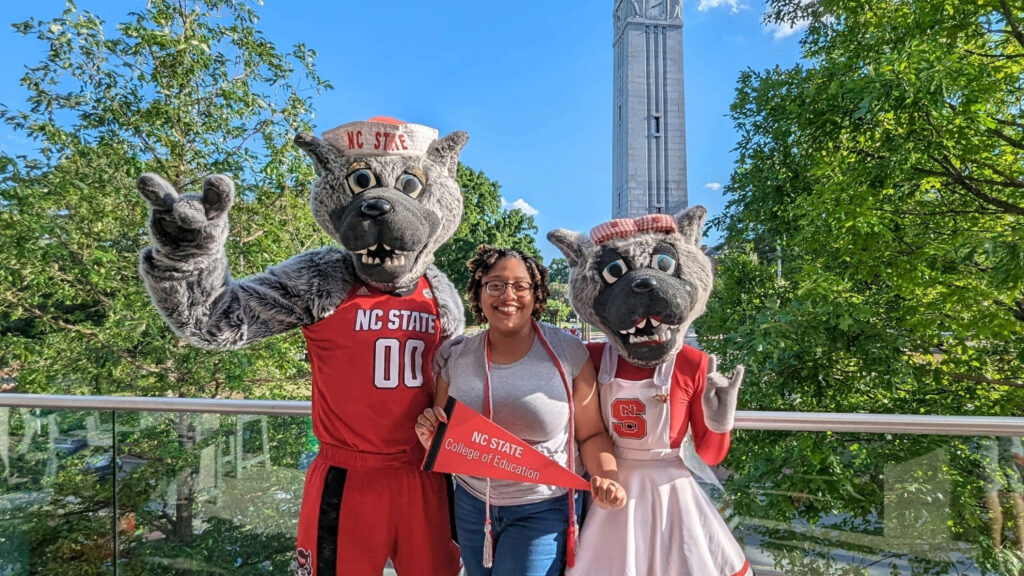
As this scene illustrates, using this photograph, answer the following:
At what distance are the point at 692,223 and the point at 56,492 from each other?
3120 millimetres

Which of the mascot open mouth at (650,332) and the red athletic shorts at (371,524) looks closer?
the mascot open mouth at (650,332)

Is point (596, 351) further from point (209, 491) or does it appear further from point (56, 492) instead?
point (56, 492)

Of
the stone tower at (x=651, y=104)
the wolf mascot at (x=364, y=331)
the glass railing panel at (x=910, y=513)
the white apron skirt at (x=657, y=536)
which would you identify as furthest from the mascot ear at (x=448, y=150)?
the stone tower at (x=651, y=104)

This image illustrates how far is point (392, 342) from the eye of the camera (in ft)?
5.51

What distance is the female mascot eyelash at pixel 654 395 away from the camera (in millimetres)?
1477

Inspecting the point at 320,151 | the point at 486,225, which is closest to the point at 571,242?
the point at 320,151

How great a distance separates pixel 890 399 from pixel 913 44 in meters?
3.35

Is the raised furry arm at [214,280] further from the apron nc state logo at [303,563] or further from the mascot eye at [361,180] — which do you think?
the apron nc state logo at [303,563]

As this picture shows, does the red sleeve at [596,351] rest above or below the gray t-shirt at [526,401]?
above

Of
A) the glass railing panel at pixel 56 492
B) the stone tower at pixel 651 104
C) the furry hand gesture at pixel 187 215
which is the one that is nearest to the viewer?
the furry hand gesture at pixel 187 215

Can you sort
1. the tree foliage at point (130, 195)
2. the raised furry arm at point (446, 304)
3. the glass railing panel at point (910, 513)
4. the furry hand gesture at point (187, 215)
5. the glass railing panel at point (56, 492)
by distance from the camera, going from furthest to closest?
the tree foliage at point (130, 195), the glass railing panel at point (56, 492), the glass railing panel at point (910, 513), the raised furry arm at point (446, 304), the furry hand gesture at point (187, 215)

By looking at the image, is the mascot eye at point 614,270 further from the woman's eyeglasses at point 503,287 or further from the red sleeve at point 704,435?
the red sleeve at point 704,435

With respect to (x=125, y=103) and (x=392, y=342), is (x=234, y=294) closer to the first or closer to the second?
(x=392, y=342)

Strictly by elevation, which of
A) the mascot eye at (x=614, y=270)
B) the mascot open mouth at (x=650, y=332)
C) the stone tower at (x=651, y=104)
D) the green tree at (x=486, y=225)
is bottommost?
the mascot open mouth at (x=650, y=332)
